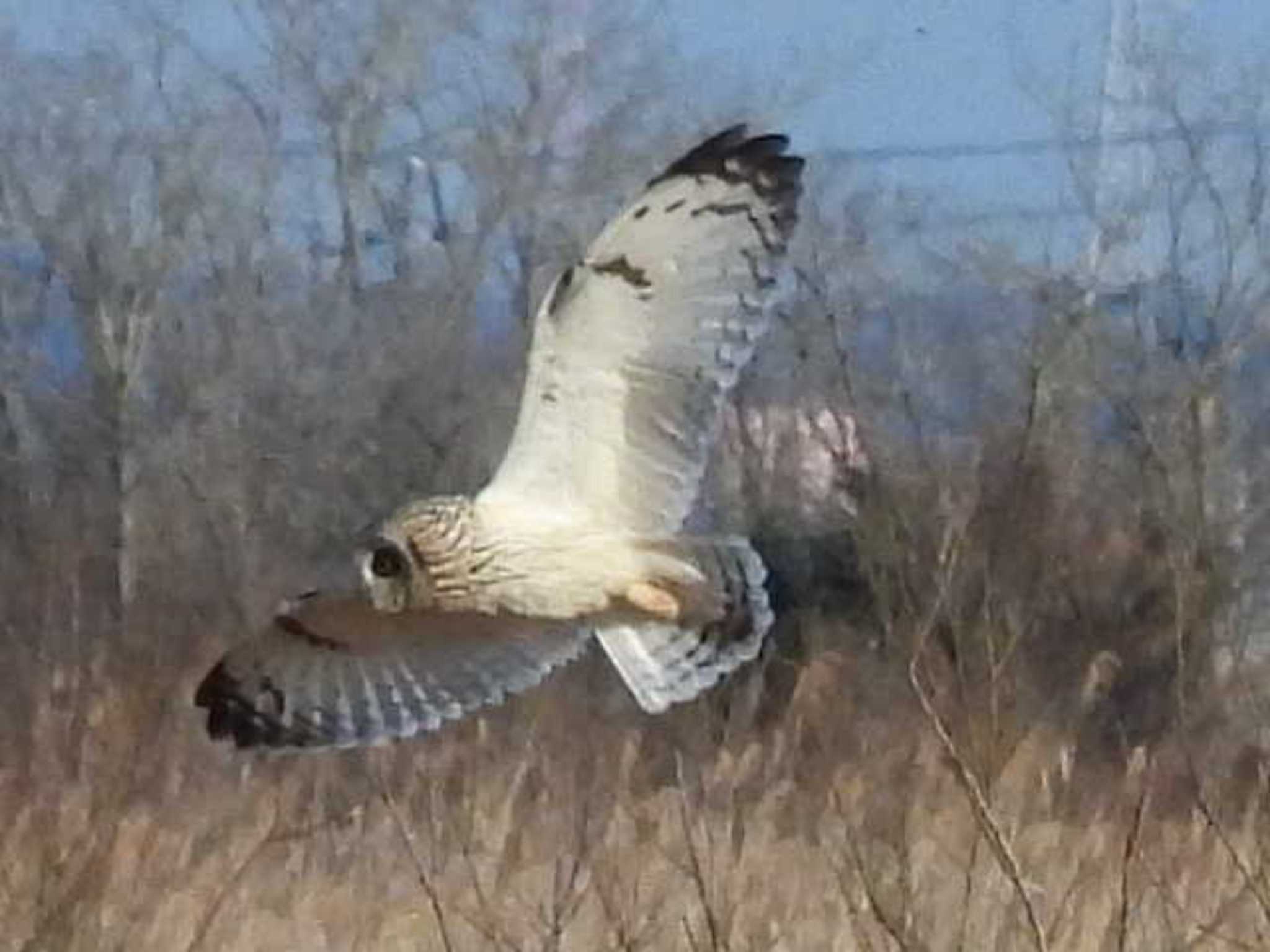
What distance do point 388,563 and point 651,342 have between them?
1.65 ft

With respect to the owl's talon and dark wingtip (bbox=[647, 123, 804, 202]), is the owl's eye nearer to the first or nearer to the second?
the owl's talon

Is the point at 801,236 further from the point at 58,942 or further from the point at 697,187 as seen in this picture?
the point at 58,942

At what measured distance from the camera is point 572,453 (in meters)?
5.04

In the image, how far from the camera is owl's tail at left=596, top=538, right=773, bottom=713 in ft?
16.9

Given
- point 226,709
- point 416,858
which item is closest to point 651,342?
point 226,709

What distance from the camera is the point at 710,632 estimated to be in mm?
5191

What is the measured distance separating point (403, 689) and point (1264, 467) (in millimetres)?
10394

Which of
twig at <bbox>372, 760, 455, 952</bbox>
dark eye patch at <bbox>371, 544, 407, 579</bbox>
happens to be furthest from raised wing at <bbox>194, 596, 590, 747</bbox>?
twig at <bbox>372, 760, 455, 952</bbox>

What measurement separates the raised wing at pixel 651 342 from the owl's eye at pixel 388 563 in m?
0.15

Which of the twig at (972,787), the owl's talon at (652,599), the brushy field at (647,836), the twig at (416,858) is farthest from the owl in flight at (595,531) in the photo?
the twig at (972,787)

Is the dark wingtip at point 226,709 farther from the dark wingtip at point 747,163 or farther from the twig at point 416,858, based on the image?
the dark wingtip at point 747,163

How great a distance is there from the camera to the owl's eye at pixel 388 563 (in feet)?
16.1

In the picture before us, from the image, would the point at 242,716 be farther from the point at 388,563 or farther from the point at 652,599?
the point at 652,599

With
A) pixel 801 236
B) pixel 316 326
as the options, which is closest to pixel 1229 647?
pixel 801 236
